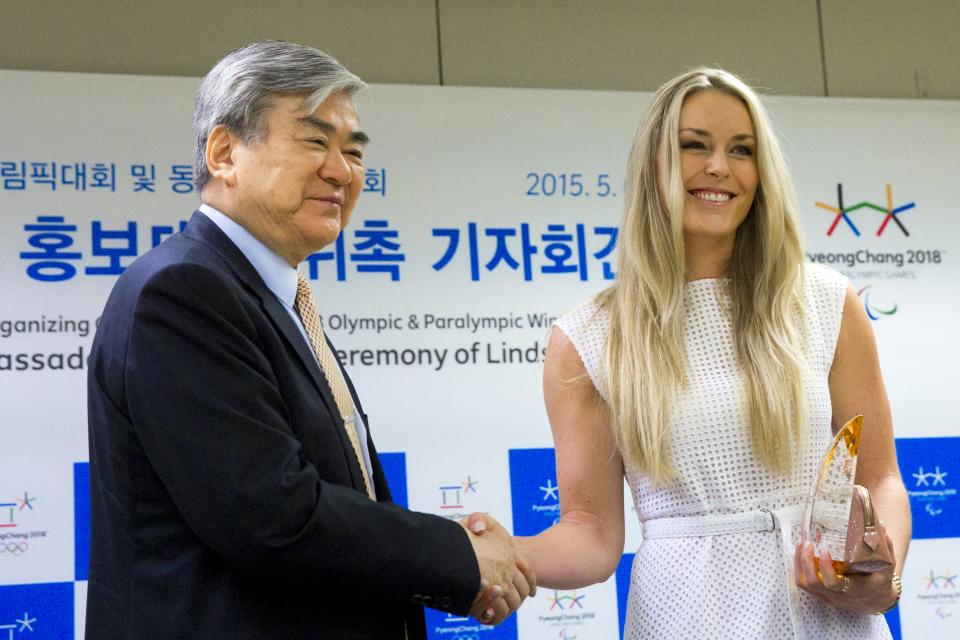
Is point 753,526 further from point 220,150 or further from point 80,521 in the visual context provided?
point 80,521

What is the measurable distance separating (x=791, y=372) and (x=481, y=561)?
2.16 feet

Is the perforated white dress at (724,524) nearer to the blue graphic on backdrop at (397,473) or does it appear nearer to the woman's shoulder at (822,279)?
the woman's shoulder at (822,279)

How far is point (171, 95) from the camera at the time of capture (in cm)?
405

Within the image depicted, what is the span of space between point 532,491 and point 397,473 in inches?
18.3

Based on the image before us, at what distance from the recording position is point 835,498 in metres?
1.87

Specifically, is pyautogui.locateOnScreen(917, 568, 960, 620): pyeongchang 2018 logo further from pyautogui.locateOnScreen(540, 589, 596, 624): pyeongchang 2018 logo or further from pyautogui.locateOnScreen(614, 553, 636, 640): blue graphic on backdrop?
pyautogui.locateOnScreen(540, 589, 596, 624): pyeongchang 2018 logo

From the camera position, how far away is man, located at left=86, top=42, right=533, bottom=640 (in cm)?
161

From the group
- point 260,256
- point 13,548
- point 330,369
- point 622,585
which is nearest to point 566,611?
point 622,585

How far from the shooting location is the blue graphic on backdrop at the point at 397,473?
13.0ft

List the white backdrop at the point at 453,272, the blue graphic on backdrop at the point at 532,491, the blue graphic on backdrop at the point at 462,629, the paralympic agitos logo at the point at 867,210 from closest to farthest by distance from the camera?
the white backdrop at the point at 453,272 < the blue graphic on backdrop at the point at 462,629 < the blue graphic on backdrop at the point at 532,491 < the paralympic agitos logo at the point at 867,210

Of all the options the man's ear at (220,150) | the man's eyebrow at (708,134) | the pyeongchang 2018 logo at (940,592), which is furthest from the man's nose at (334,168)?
the pyeongchang 2018 logo at (940,592)

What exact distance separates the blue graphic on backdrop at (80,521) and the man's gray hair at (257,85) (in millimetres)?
2003

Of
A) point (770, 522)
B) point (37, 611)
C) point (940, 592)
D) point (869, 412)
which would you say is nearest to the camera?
point (770, 522)

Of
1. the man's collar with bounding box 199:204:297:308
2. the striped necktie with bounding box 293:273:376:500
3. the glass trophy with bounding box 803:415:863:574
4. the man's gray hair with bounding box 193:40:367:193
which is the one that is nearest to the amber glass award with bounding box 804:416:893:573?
the glass trophy with bounding box 803:415:863:574
